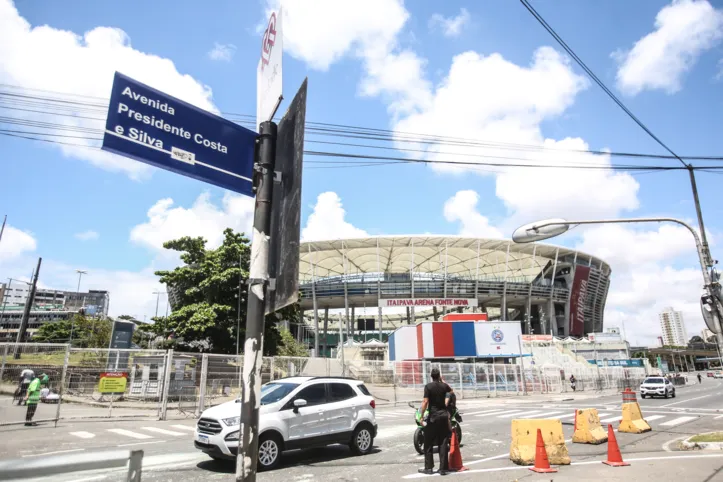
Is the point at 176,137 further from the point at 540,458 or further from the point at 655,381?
the point at 655,381

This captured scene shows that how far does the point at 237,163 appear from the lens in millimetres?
3412

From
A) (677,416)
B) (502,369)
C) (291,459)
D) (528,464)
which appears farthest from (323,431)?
(502,369)

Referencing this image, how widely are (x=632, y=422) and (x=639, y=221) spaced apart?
23.2ft

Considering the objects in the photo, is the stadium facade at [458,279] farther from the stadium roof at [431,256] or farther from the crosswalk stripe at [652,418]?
the crosswalk stripe at [652,418]


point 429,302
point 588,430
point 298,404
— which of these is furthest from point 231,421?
point 429,302

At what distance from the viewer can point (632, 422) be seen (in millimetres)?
13070

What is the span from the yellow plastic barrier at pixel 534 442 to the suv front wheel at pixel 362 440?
3.13 meters

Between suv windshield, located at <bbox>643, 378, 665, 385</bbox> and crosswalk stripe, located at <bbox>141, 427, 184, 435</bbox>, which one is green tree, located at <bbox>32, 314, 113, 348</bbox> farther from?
suv windshield, located at <bbox>643, 378, 665, 385</bbox>

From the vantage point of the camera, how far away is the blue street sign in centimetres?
300

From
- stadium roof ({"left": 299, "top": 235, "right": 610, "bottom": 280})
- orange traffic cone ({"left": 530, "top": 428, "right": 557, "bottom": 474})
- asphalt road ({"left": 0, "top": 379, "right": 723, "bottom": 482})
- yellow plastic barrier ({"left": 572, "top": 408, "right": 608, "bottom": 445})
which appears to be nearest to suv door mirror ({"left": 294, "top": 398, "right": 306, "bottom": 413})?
asphalt road ({"left": 0, "top": 379, "right": 723, "bottom": 482})

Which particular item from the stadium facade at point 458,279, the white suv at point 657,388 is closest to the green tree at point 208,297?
the white suv at point 657,388

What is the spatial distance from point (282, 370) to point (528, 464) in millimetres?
15299

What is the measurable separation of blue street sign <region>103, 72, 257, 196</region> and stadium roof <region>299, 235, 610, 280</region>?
208 feet

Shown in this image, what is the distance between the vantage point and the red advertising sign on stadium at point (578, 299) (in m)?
80.7
